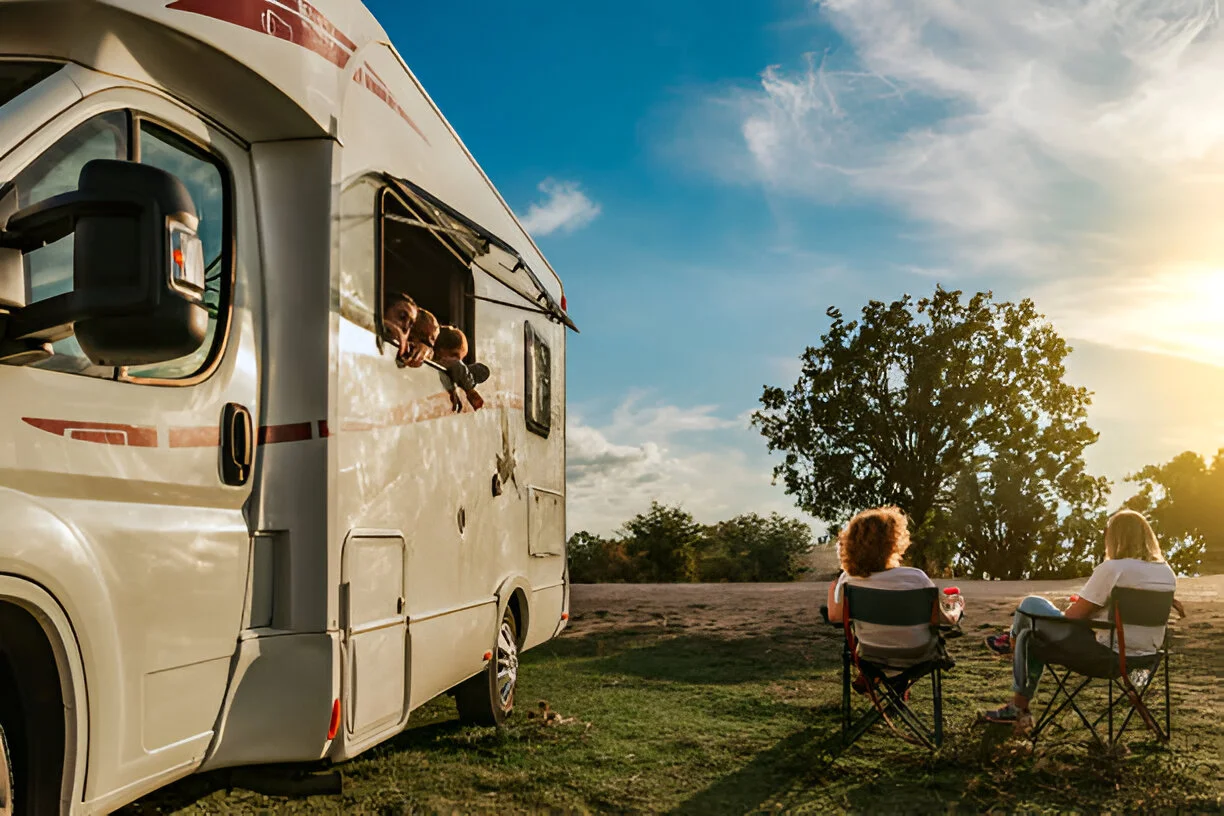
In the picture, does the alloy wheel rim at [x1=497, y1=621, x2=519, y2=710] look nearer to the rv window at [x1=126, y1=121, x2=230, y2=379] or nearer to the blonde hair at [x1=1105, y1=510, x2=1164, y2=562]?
the rv window at [x1=126, y1=121, x2=230, y2=379]

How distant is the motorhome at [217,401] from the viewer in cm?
274

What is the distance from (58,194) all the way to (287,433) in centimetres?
125

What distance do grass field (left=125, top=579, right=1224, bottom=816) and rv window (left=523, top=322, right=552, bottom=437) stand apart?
6.51 ft

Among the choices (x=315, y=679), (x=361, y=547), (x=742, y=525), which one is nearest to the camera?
(x=315, y=679)

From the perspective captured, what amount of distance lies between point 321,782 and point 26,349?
2.03 m

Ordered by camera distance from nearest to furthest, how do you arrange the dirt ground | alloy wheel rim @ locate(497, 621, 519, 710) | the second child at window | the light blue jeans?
the second child at window → the light blue jeans → alloy wheel rim @ locate(497, 621, 519, 710) → the dirt ground

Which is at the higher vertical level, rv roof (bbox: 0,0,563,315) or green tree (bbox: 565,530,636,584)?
rv roof (bbox: 0,0,563,315)

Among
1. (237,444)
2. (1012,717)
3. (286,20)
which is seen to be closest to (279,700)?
(237,444)

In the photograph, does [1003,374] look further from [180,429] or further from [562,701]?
[180,429]

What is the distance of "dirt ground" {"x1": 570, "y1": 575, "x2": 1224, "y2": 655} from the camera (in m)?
12.4

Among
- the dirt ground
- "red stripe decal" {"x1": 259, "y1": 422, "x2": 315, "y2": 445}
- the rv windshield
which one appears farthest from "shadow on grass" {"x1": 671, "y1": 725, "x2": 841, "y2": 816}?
the dirt ground

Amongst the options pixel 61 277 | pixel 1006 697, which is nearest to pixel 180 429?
pixel 61 277

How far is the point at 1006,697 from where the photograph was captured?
24.4 feet

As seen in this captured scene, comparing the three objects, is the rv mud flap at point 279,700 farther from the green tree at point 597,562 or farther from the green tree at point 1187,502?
the green tree at point 1187,502
